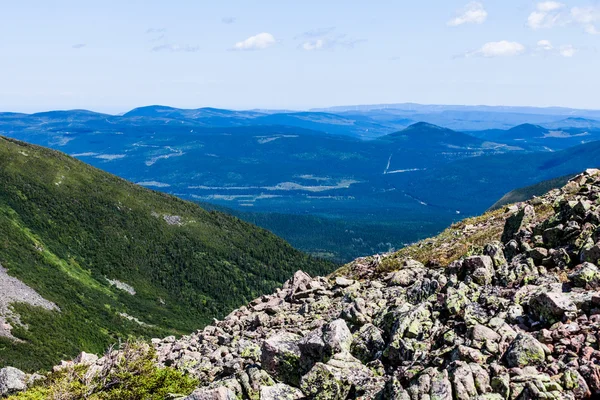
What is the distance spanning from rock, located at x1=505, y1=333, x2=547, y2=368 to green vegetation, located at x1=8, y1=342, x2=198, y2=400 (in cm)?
1739

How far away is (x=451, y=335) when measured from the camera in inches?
814

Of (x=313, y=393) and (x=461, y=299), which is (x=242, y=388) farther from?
(x=461, y=299)

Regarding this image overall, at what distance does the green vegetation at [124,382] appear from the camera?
2934cm

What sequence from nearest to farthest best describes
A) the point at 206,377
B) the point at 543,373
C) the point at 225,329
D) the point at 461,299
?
the point at 543,373 → the point at 461,299 → the point at 206,377 → the point at 225,329

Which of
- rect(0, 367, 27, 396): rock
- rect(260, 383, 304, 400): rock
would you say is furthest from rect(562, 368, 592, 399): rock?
rect(0, 367, 27, 396): rock

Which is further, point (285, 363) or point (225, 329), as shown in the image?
point (225, 329)

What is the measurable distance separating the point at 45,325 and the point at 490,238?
140 m

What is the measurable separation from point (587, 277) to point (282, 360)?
1343 cm

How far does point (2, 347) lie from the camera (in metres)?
124

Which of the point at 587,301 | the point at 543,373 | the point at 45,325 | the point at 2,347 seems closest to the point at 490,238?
the point at 587,301

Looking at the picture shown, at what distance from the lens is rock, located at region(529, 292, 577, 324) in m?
19.6

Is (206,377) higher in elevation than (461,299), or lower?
lower

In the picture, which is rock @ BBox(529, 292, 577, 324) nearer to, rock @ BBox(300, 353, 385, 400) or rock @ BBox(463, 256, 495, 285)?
rock @ BBox(463, 256, 495, 285)

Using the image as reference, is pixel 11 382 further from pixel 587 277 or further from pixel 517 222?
pixel 587 277
